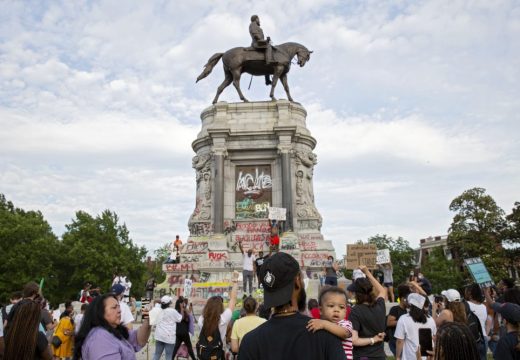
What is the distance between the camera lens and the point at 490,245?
44.2 metres

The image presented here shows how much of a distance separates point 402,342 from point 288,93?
23.5m

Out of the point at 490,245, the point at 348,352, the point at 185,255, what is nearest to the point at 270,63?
the point at 185,255

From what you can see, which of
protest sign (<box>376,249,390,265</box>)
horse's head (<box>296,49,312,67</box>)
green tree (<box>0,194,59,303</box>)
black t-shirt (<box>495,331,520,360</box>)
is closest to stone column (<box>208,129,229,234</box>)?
horse's head (<box>296,49,312,67</box>)

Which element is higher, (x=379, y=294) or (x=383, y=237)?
(x=383, y=237)

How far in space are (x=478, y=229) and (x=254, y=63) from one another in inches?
1214

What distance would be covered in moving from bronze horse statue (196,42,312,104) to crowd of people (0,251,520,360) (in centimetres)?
2037

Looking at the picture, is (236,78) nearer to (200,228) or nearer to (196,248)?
(200,228)

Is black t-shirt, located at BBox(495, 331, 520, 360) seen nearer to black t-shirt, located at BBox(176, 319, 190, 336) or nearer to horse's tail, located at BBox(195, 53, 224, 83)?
black t-shirt, located at BBox(176, 319, 190, 336)

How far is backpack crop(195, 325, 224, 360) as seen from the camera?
7.39 m

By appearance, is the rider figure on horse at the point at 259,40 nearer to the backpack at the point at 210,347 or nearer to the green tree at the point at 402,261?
the backpack at the point at 210,347

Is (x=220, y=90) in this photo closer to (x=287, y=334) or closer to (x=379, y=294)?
(x=379, y=294)

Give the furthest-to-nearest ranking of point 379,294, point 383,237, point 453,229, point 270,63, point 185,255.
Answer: point 383,237 → point 453,229 → point 270,63 → point 185,255 → point 379,294

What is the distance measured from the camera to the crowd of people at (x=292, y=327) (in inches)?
124

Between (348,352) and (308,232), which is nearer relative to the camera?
(348,352)
